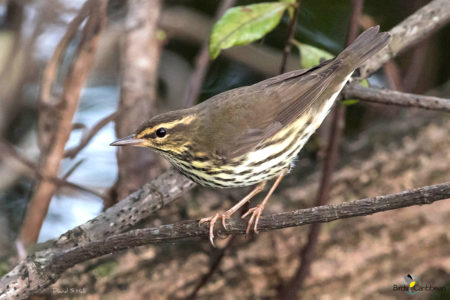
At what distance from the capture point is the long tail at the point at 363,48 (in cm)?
295

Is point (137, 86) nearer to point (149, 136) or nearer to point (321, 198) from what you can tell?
point (149, 136)

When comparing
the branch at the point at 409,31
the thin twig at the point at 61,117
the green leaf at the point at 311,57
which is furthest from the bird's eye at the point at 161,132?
the branch at the point at 409,31

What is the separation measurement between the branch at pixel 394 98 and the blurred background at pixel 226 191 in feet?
3.68

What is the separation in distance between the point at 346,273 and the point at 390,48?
1.58 metres

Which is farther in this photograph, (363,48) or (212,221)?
(363,48)

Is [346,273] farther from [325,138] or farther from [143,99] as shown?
[143,99]

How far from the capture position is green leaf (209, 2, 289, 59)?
2.85m

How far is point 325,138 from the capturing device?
4.74 metres

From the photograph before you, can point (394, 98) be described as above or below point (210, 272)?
above

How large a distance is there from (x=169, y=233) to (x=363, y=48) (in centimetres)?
150

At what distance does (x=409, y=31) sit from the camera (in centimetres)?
325

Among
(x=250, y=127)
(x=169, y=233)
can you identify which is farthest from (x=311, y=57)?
(x=169, y=233)

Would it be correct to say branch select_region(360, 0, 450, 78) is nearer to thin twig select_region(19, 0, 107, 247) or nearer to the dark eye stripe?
the dark eye stripe

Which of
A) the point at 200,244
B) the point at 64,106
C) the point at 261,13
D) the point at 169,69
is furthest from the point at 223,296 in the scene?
the point at 169,69
